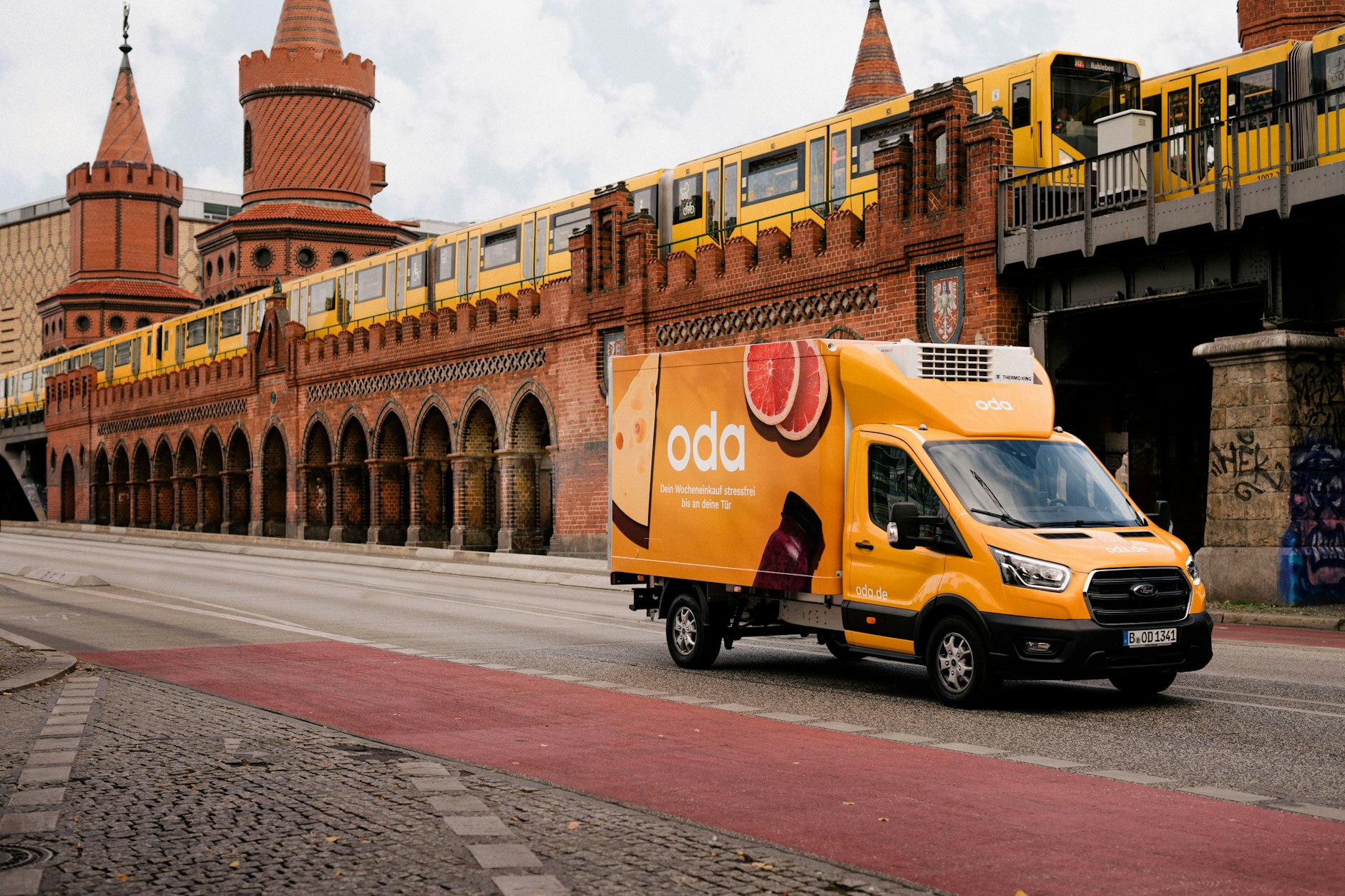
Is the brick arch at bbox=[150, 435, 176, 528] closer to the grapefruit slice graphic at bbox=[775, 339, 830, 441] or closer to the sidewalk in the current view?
the grapefruit slice graphic at bbox=[775, 339, 830, 441]

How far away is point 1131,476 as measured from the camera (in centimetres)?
2762

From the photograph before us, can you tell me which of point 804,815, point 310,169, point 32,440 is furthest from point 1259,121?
point 32,440

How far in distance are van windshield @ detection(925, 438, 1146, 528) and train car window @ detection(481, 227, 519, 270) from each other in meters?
29.6

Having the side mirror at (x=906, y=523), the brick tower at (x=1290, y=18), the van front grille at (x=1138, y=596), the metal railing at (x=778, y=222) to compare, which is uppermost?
the brick tower at (x=1290, y=18)

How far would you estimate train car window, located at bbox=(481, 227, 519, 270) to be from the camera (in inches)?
1564

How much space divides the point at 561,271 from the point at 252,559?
37.9 ft

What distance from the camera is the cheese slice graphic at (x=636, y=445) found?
44.5 feet

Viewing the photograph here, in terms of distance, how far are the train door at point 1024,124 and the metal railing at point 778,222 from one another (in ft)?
10.5

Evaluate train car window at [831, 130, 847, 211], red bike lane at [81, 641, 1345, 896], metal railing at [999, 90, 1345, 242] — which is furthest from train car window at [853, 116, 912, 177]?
red bike lane at [81, 641, 1345, 896]

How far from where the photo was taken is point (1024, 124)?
958 inches

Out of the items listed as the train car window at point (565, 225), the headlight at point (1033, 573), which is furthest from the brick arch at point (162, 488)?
the headlight at point (1033, 573)

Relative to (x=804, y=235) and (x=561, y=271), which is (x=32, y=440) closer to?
(x=561, y=271)

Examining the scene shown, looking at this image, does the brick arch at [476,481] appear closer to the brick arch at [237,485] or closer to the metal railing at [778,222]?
the metal railing at [778,222]

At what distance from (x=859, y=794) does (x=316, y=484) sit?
1853 inches
